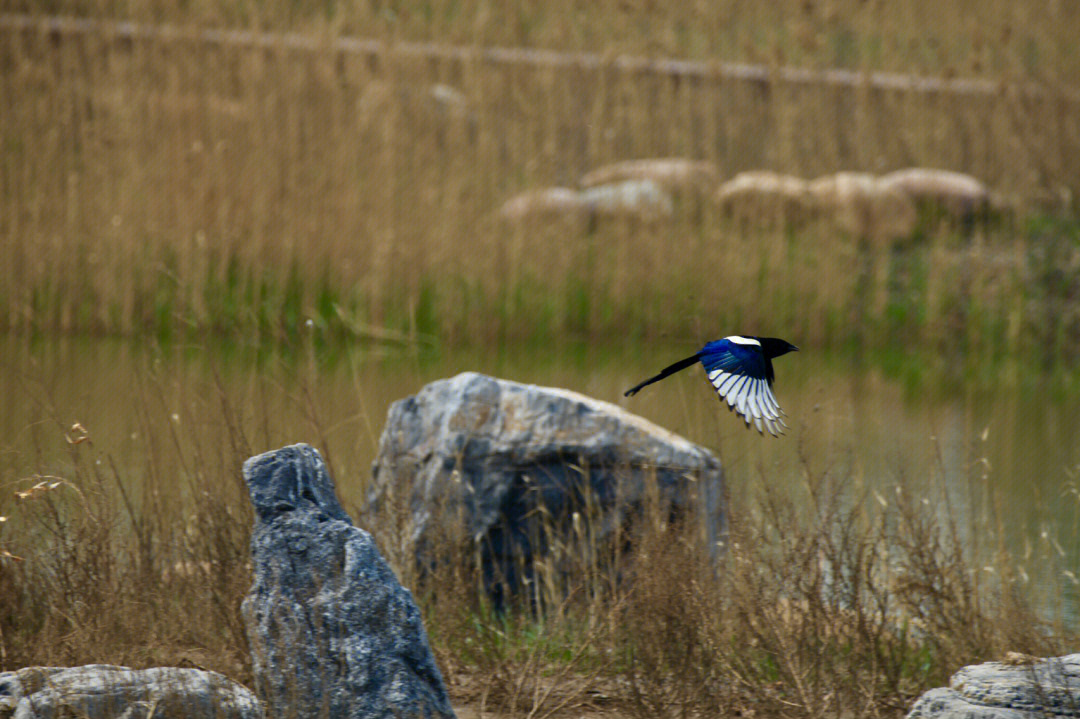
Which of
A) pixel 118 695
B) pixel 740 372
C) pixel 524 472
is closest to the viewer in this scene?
pixel 118 695

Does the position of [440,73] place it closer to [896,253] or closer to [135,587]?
[896,253]

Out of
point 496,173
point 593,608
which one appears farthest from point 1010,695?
point 496,173

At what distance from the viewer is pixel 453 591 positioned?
3273 millimetres

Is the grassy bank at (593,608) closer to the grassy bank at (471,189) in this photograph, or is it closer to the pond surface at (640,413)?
the pond surface at (640,413)

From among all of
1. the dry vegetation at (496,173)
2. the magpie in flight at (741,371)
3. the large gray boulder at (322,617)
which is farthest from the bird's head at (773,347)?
the dry vegetation at (496,173)

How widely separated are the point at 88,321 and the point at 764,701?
208 inches

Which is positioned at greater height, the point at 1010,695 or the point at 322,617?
the point at 322,617

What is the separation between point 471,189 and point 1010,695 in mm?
5990

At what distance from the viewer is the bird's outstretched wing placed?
96.1 inches

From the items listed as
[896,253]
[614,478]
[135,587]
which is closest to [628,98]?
[896,253]

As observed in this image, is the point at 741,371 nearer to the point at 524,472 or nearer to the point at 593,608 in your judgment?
the point at 593,608

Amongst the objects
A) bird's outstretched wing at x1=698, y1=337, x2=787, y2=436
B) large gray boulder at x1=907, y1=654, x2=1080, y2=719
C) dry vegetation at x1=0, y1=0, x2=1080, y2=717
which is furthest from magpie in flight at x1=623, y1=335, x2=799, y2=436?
dry vegetation at x1=0, y1=0, x2=1080, y2=717

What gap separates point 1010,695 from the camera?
2551 mm

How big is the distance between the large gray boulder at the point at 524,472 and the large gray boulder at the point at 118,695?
40.9 inches
